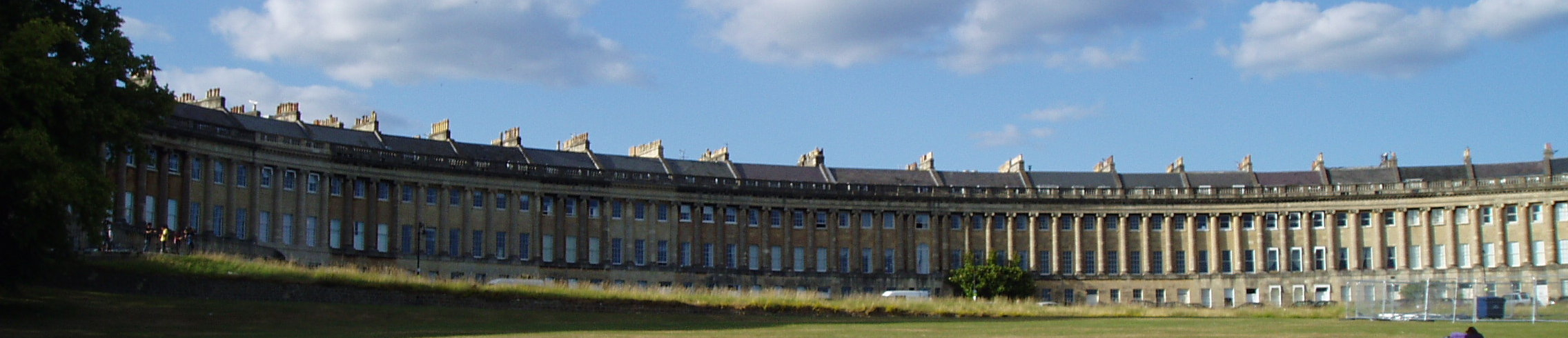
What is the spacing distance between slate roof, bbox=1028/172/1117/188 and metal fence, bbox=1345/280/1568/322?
147 feet

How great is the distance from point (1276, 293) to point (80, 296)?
6291cm

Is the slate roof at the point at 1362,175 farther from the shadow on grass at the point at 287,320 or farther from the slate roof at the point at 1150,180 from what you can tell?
the shadow on grass at the point at 287,320

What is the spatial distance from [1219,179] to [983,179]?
1235 centimetres

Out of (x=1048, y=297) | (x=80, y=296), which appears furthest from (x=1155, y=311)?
(x=80, y=296)

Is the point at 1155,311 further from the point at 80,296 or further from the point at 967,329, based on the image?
the point at 80,296

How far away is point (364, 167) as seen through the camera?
265ft

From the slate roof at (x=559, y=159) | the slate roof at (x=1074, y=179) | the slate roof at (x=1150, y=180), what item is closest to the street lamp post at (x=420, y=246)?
the slate roof at (x=559, y=159)

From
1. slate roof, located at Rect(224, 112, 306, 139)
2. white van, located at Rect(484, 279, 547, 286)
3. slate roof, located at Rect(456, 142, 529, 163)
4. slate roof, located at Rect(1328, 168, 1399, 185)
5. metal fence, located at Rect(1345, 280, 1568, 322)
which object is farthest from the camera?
slate roof, located at Rect(1328, 168, 1399, 185)

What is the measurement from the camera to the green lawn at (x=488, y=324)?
141 feet

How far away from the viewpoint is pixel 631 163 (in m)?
93.7

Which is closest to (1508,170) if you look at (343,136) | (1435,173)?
(1435,173)

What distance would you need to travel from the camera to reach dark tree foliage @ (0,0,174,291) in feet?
138

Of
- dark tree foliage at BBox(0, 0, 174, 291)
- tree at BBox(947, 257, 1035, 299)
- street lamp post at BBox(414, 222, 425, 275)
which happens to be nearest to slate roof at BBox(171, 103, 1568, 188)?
street lamp post at BBox(414, 222, 425, 275)

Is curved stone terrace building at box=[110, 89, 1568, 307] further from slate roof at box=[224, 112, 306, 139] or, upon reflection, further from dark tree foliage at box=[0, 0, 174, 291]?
dark tree foliage at box=[0, 0, 174, 291]
